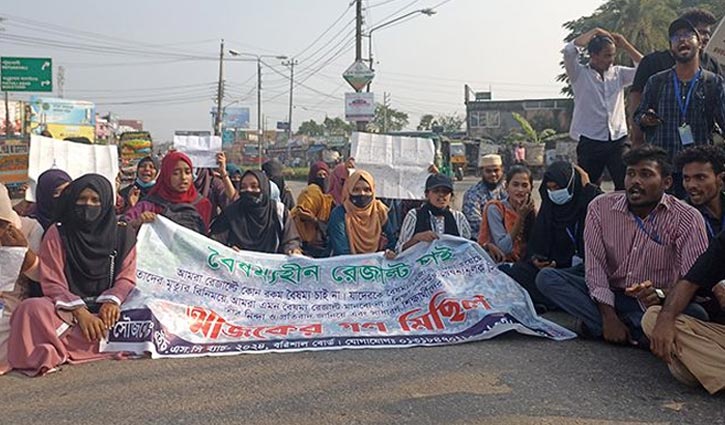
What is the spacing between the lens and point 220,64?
45875 mm

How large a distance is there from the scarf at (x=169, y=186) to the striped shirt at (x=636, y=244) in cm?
338

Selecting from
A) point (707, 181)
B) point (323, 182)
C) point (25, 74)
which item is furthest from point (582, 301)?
point (25, 74)

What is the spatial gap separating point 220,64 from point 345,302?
43057 millimetres

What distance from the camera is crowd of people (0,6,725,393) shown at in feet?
13.2

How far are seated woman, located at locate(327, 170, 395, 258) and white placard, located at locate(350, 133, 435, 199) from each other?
1055 millimetres

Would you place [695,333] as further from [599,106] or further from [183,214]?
[183,214]

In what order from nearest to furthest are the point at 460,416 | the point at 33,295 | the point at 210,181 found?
the point at 460,416, the point at 33,295, the point at 210,181

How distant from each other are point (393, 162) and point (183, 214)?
2.43 m

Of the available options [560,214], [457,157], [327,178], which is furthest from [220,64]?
[560,214]

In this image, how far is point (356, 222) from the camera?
6.14 m

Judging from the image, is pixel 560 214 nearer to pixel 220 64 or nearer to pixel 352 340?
pixel 352 340

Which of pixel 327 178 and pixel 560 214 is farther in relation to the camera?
pixel 327 178

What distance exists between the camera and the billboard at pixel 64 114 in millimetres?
48344

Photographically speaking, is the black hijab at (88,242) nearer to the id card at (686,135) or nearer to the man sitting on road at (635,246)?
the man sitting on road at (635,246)
